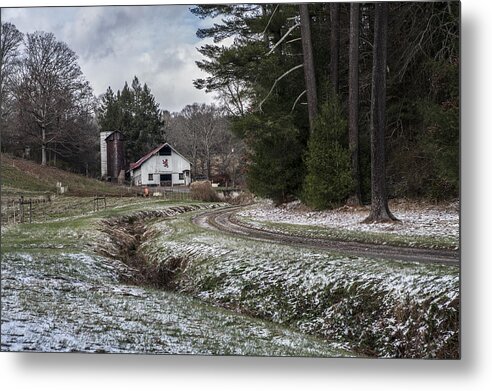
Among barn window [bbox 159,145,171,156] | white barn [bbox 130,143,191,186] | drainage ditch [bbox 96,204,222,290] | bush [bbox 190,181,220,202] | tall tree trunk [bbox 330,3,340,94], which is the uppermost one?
tall tree trunk [bbox 330,3,340,94]

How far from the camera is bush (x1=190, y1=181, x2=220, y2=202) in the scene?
439cm

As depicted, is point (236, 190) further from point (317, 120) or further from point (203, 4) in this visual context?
point (203, 4)

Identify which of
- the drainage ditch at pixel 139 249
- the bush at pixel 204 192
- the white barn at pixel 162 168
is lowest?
the drainage ditch at pixel 139 249

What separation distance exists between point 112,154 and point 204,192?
0.79 metres

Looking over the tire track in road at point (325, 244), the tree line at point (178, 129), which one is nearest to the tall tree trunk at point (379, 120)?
the tire track in road at point (325, 244)

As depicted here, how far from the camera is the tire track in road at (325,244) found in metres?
3.94

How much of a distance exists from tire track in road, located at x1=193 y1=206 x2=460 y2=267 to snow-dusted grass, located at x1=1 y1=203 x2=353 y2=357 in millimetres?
622

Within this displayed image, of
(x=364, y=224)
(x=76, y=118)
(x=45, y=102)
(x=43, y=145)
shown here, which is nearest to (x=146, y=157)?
(x=76, y=118)

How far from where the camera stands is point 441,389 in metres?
3.92

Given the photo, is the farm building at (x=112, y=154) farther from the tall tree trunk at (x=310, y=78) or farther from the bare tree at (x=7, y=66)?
the tall tree trunk at (x=310, y=78)

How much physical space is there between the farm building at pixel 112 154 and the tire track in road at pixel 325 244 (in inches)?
28.8

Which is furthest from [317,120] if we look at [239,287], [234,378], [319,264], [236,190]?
[234,378]

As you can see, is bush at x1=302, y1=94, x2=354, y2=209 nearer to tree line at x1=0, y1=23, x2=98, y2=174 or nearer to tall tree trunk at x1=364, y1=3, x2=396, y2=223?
tall tree trunk at x1=364, y1=3, x2=396, y2=223

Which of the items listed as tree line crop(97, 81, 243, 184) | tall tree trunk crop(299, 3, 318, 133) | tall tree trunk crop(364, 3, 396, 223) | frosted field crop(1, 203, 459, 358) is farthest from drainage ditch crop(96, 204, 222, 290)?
tall tree trunk crop(364, 3, 396, 223)
